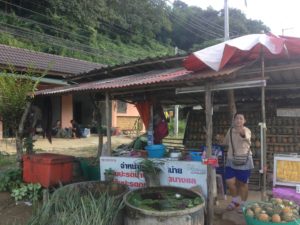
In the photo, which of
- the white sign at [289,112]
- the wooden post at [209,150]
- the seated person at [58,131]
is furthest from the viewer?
the seated person at [58,131]

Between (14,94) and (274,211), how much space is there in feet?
18.2

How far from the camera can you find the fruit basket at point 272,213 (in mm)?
4078

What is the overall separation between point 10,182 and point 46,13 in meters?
28.9

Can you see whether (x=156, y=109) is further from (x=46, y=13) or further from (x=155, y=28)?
(x=155, y=28)

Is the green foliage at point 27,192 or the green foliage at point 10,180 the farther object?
the green foliage at point 10,180

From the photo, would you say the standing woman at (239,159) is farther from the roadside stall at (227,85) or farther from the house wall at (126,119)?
the house wall at (126,119)

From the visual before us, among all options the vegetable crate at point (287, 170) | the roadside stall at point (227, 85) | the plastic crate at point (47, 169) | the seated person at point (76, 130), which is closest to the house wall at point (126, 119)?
the seated person at point (76, 130)

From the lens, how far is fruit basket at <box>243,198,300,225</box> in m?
4.08

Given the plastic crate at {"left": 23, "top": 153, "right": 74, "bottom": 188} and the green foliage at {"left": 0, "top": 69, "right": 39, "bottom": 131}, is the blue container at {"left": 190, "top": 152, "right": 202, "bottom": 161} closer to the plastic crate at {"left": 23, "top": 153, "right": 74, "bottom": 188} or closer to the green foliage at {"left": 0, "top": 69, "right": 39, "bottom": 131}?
the plastic crate at {"left": 23, "top": 153, "right": 74, "bottom": 188}

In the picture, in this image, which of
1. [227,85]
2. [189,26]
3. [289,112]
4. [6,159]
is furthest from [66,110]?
[189,26]

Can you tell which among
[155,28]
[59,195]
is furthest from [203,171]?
[155,28]

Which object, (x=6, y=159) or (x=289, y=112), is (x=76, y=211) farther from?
(x=6, y=159)

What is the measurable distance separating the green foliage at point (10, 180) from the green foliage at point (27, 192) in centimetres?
43

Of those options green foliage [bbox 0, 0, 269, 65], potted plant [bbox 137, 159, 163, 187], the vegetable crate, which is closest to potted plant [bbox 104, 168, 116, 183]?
potted plant [bbox 137, 159, 163, 187]
